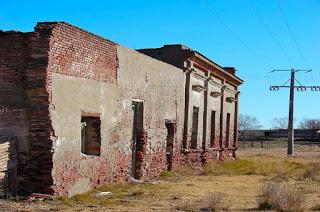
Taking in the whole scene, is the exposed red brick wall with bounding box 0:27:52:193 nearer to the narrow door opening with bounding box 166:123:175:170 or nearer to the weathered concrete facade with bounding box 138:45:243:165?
the narrow door opening with bounding box 166:123:175:170

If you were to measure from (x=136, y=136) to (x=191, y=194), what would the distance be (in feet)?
12.1

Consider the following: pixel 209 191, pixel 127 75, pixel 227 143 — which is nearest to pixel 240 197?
pixel 209 191

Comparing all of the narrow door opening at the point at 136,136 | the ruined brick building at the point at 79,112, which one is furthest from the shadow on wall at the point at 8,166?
the narrow door opening at the point at 136,136

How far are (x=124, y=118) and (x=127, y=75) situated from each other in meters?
1.30

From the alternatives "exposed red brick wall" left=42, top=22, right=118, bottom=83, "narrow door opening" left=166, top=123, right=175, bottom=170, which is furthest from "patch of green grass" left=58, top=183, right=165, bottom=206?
"narrow door opening" left=166, top=123, right=175, bottom=170

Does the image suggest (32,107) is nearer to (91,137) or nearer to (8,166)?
(8,166)

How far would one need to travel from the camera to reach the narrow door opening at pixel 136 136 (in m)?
17.4

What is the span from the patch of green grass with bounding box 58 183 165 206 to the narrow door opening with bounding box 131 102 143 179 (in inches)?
48.7

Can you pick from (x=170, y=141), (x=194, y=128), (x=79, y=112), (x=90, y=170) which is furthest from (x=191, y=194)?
(x=194, y=128)

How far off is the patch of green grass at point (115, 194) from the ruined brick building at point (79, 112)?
10.9 inches

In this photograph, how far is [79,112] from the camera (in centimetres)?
1338

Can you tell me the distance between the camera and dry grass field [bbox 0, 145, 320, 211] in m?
11.6

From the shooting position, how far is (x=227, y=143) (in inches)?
1271

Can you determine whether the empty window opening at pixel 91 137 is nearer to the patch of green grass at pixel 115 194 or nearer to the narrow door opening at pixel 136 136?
the patch of green grass at pixel 115 194
